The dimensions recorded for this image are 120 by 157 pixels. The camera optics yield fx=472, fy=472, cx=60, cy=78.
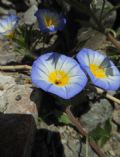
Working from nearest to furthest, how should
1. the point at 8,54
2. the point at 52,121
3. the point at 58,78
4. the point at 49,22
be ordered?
1. the point at 58,78
2. the point at 52,121
3. the point at 49,22
4. the point at 8,54

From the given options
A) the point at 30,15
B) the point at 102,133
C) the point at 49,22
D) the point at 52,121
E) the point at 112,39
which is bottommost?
the point at 52,121

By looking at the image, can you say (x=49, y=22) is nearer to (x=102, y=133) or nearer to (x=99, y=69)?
(x=99, y=69)

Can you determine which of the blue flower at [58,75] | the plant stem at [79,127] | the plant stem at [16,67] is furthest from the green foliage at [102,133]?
the plant stem at [16,67]

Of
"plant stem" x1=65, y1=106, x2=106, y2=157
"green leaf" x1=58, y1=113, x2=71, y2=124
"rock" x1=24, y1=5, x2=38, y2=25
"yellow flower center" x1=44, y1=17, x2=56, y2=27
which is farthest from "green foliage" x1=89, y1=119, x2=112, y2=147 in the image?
"rock" x1=24, y1=5, x2=38, y2=25

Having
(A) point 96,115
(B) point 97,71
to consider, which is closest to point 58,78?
(B) point 97,71

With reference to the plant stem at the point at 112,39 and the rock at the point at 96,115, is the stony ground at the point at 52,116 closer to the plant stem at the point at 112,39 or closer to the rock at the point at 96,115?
the rock at the point at 96,115

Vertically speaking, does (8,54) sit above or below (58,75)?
below

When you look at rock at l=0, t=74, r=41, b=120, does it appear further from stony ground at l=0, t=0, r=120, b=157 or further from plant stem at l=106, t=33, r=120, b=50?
plant stem at l=106, t=33, r=120, b=50
